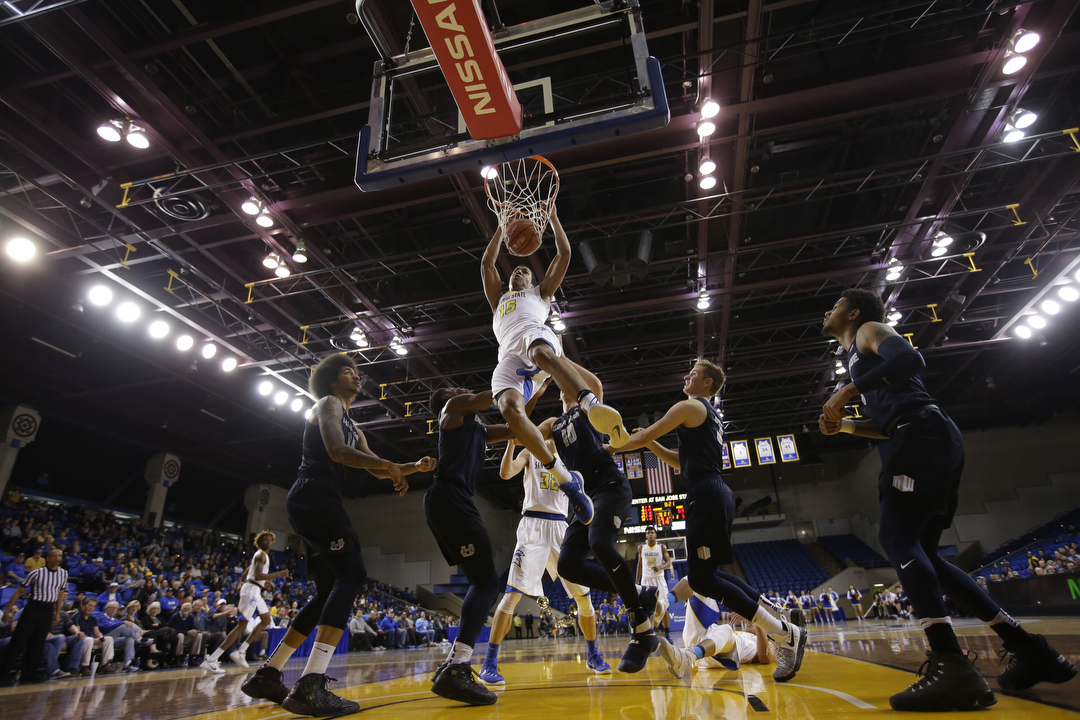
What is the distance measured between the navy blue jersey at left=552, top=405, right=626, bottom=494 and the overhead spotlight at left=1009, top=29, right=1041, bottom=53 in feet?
29.0

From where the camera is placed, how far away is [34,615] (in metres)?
6.66

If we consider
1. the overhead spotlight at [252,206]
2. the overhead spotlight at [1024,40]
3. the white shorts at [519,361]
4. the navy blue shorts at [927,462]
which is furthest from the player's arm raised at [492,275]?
the overhead spotlight at [1024,40]

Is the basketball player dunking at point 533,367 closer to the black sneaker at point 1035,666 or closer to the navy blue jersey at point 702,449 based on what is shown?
the navy blue jersey at point 702,449

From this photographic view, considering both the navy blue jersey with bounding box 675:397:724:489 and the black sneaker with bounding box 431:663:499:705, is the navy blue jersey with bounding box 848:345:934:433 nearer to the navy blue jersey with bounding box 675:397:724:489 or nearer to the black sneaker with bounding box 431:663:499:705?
the navy blue jersey with bounding box 675:397:724:489

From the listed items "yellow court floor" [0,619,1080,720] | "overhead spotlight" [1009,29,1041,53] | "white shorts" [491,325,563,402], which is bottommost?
"yellow court floor" [0,619,1080,720]

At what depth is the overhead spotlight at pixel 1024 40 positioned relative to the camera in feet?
25.7

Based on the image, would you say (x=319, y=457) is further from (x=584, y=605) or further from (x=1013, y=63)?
(x=1013, y=63)

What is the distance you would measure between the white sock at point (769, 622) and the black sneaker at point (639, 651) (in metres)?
0.76

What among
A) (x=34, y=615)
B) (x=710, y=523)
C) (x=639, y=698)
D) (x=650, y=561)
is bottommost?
(x=639, y=698)

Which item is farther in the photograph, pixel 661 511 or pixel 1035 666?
pixel 661 511

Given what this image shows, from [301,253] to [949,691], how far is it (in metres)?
11.5

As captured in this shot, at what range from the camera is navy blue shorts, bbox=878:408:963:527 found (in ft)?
8.30

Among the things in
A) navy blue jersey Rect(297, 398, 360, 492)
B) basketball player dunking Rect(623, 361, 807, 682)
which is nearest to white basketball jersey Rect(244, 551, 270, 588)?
navy blue jersey Rect(297, 398, 360, 492)

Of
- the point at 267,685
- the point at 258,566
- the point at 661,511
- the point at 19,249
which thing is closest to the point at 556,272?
the point at 267,685
